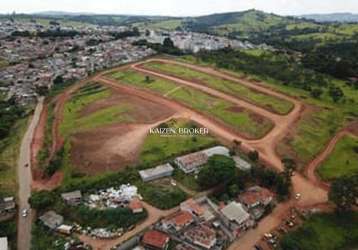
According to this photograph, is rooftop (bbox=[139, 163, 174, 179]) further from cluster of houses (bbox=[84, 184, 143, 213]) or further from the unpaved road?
the unpaved road

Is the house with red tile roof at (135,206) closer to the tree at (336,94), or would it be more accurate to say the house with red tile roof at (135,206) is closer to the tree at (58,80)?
the tree at (336,94)

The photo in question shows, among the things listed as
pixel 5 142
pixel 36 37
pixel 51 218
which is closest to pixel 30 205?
pixel 51 218

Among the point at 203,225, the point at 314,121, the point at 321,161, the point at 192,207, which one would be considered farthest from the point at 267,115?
the point at 203,225

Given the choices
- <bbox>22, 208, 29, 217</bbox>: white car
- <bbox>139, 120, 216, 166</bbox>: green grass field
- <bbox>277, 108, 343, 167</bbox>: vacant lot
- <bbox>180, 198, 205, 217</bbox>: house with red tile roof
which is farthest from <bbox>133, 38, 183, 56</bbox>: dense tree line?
<bbox>22, 208, 29, 217</bbox>: white car

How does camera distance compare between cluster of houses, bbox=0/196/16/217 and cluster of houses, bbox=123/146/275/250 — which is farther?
cluster of houses, bbox=0/196/16/217

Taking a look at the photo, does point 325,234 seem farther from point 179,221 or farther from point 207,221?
point 179,221

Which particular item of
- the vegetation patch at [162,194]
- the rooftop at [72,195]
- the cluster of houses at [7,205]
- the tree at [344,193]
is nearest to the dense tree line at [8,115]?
the cluster of houses at [7,205]
